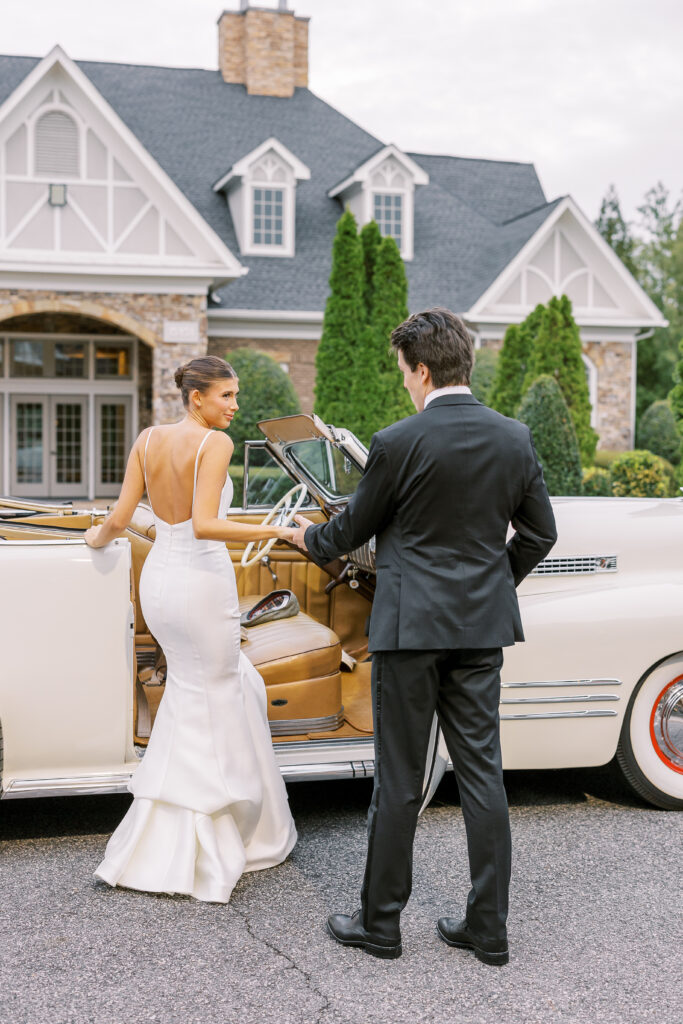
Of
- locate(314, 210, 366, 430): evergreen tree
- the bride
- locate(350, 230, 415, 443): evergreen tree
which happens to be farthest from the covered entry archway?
the bride

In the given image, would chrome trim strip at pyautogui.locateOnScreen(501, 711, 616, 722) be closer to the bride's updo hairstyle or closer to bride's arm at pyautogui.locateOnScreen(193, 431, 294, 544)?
bride's arm at pyautogui.locateOnScreen(193, 431, 294, 544)

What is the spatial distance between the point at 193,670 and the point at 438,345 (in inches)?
58.2

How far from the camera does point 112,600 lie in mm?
3996

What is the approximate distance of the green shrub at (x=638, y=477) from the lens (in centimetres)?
1518

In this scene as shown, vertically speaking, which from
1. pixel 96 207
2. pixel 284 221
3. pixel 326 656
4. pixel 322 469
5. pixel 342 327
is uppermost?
pixel 284 221

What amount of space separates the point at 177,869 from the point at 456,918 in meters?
0.96

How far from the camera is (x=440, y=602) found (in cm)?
309

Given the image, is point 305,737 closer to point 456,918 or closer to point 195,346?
point 456,918

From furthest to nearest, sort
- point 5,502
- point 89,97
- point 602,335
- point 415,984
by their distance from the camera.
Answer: point 602,335 → point 89,97 → point 5,502 → point 415,984

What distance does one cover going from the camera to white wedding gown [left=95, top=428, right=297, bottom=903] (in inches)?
145

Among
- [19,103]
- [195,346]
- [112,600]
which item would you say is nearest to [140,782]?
[112,600]

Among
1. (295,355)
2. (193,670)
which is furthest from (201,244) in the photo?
(193,670)

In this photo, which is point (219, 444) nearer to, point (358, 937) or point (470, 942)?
point (358, 937)

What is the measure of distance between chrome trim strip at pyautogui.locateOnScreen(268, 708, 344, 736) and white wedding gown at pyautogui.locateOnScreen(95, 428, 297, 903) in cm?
49
